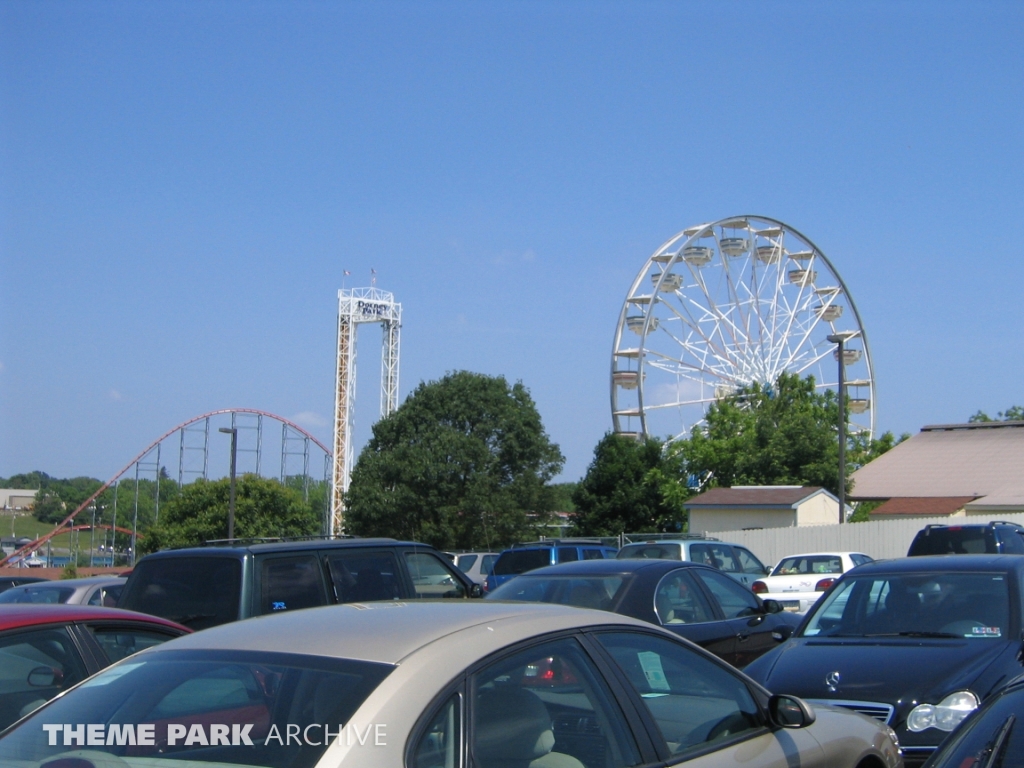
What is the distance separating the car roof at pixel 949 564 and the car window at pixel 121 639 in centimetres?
510

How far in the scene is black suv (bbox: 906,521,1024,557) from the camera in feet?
58.0

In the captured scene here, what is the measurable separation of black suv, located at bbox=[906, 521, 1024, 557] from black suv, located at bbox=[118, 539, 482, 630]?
10906mm

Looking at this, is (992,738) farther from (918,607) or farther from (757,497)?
(757,497)

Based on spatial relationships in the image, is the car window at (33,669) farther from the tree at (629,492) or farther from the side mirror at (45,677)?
the tree at (629,492)

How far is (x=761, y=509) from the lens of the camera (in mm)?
39938

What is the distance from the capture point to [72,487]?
155 meters

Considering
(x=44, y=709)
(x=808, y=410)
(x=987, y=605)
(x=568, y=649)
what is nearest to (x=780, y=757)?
(x=568, y=649)

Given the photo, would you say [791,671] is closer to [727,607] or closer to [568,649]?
[727,607]

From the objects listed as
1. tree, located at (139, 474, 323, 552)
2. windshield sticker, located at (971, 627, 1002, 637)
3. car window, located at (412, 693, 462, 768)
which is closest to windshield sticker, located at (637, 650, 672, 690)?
car window, located at (412, 693, 462, 768)

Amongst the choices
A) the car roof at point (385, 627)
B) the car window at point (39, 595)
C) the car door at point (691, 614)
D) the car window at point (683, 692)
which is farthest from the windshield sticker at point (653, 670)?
the car window at point (39, 595)

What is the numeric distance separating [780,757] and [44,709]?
8.80ft

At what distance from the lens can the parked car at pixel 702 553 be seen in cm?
1930

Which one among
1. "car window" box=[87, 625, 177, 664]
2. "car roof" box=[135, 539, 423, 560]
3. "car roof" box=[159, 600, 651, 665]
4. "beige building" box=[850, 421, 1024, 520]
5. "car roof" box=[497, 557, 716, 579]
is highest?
"beige building" box=[850, 421, 1024, 520]

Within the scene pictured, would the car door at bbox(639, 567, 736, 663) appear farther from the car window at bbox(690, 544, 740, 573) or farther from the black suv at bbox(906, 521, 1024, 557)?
the car window at bbox(690, 544, 740, 573)
